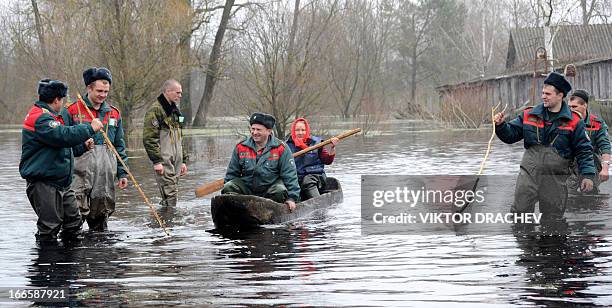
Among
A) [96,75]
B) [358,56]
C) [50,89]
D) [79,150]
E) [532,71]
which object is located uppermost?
[358,56]

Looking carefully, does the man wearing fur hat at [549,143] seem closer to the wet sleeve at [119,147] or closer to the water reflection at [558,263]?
the water reflection at [558,263]

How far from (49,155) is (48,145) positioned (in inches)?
5.1

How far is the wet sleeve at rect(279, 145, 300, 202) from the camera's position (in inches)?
520

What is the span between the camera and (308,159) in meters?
15.8

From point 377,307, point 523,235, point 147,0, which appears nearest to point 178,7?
point 147,0

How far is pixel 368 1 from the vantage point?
78188mm

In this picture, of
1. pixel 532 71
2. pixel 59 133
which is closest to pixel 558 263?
pixel 59 133

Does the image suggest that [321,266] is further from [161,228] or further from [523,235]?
[161,228]

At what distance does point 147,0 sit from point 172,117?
705 inches

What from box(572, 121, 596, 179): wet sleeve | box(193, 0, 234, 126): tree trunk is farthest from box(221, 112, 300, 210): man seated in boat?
box(193, 0, 234, 126): tree trunk

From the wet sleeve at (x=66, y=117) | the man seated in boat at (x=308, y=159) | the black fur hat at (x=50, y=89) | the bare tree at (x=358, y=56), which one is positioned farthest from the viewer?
the bare tree at (x=358, y=56)

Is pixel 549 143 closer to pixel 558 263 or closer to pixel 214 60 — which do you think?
pixel 558 263

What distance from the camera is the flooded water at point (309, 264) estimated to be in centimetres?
796

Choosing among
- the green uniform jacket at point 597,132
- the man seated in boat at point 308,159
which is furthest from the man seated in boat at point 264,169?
the green uniform jacket at point 597,132
